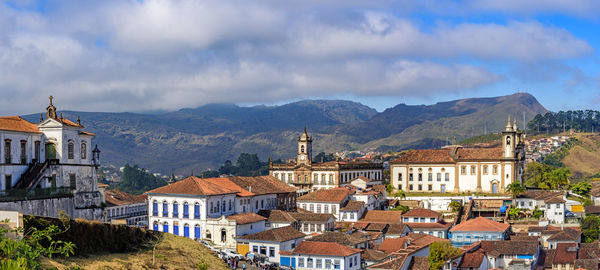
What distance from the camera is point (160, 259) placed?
3544cm

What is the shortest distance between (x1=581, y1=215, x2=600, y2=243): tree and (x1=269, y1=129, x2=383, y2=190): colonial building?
3388 centimetres

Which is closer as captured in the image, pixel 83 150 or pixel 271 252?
pixel 83 150

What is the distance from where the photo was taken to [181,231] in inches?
2264

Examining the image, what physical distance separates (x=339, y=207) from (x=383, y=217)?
4956 millimetres

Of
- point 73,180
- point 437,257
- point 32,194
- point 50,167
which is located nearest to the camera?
point 32,194

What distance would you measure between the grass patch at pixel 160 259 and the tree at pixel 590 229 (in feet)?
146

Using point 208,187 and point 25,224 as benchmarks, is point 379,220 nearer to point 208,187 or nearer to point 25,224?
point 208,187

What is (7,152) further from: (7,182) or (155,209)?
(155,209)

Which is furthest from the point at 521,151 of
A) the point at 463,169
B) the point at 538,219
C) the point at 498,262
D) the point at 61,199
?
the point at 61,199

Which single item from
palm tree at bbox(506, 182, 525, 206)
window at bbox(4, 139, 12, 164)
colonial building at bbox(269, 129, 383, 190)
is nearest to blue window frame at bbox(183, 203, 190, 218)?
window at bbox(4, 139, 12, 164)

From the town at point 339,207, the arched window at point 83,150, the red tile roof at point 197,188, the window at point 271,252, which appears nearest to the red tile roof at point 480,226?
the town at point 339,207

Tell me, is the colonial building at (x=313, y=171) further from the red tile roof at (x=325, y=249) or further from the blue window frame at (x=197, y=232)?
the red tile roof at (x=325, y=249)

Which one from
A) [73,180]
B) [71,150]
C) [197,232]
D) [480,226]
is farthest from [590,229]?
[71,150]

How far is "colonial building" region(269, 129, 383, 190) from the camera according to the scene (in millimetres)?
92812
